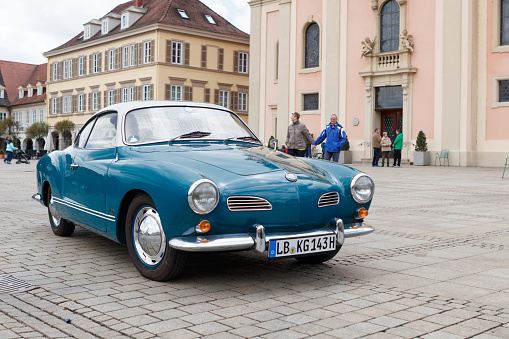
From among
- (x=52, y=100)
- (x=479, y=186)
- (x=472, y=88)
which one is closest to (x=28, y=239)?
(x=479, y=186)

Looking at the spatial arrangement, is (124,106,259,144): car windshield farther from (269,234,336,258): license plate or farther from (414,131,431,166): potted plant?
(414,131,431,166): potted plant

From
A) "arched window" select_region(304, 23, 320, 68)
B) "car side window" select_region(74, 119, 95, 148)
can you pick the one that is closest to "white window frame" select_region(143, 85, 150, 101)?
"arched window" select_region(304, 23, 320, 68)

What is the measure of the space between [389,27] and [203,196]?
97.4ft

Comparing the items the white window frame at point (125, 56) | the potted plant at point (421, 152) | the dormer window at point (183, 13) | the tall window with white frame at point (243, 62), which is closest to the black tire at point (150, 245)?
the potted plant at point (421, 152)

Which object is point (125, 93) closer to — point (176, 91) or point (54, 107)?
point (176, 91)

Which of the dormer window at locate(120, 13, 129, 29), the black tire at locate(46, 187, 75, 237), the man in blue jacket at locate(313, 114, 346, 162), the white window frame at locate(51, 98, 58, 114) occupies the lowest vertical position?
the black tire at locate(46, 187, 75, 237)

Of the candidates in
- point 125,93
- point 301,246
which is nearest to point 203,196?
point 301,246

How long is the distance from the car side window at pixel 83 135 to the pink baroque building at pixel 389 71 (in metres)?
24.5

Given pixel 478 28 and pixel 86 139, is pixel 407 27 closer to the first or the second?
pixel 478 28

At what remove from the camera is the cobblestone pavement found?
368 cm

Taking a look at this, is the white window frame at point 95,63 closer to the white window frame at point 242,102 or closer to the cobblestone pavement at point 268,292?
the white window frame at point 242,102

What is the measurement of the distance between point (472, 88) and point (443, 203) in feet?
63.1

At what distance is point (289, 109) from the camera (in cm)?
3653

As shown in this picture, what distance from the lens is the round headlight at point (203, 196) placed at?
14.4 feet
